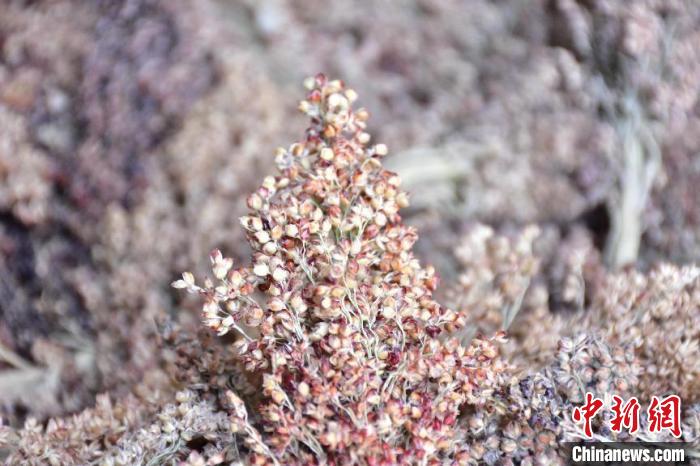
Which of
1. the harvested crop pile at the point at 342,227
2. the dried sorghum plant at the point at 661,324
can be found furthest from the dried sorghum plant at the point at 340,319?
the dried sorghum plant at the point at 661,324

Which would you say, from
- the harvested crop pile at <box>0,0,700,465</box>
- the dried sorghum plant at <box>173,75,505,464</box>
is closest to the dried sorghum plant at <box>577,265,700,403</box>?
the harvested crop pile at <box>0,0,700,465</box>

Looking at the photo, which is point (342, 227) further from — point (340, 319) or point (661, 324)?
point (661, 324)

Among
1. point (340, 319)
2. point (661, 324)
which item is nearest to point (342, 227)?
point (340, 319)

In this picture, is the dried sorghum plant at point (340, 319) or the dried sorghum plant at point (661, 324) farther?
the dried sorghum plant at point (661, 324)

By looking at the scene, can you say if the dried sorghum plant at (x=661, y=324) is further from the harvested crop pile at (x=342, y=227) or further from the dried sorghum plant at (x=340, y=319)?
the dried sorghum plant at (x=340, y=319)

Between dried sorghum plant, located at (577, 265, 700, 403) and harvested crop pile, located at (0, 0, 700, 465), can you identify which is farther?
dried sorghum plant, located at (577, 265, 700, 403)

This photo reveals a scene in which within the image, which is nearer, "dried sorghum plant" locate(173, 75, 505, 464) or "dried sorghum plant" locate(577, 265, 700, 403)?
"dried sorghum plant" locate(173, 75, 505, 464)

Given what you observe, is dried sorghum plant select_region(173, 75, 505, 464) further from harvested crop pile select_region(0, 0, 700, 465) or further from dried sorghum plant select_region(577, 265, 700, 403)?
dried sorghum plant select_region(577, 265, 700, 403)

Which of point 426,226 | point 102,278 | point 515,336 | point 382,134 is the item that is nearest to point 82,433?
point 102,278
